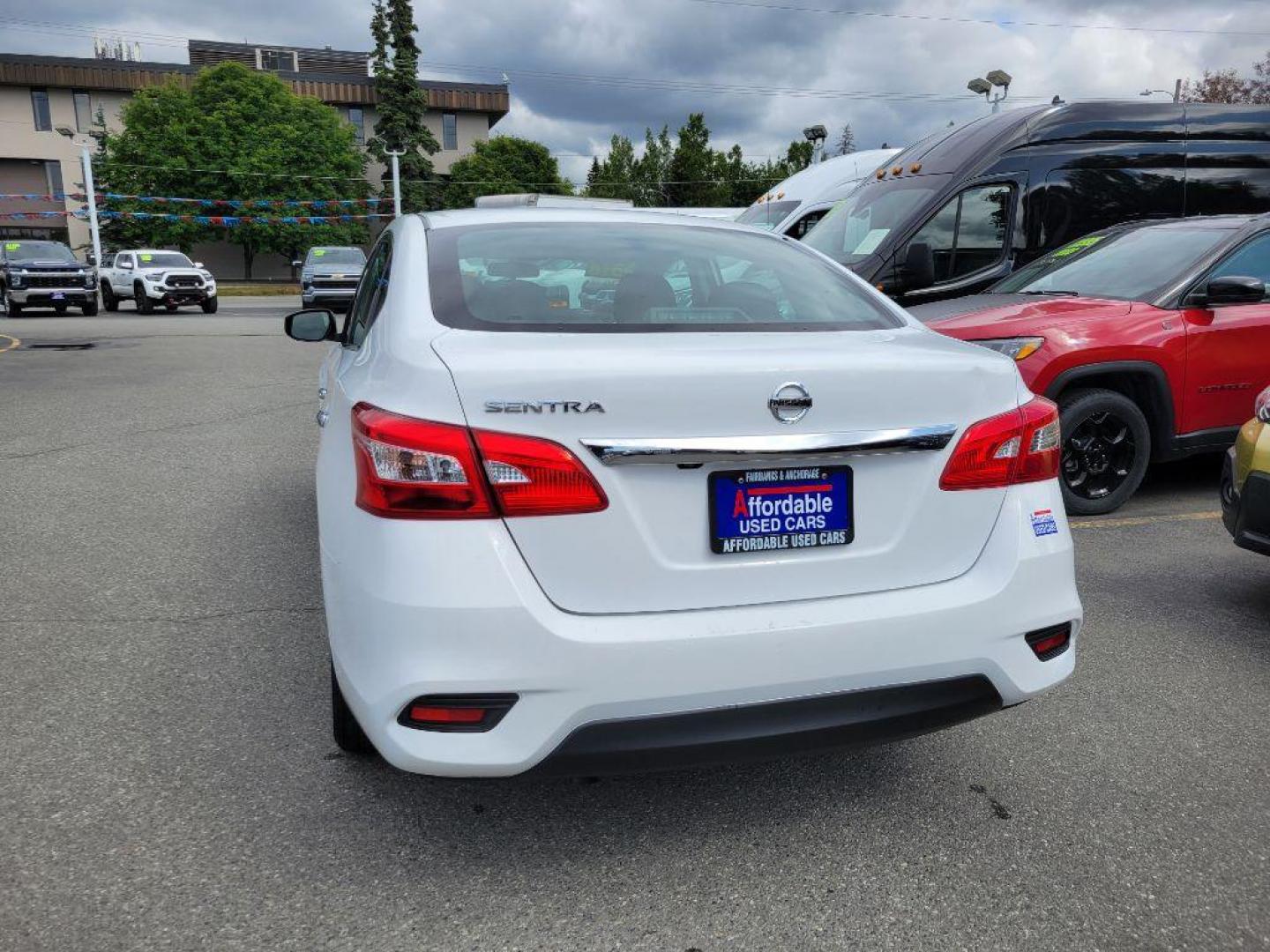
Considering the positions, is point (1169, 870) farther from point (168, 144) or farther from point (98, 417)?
point (168, 144)

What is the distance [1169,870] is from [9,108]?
69161 millimetres

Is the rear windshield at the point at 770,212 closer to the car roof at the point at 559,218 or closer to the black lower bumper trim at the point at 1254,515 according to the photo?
the black lower bumper trim at the point at 1254,515

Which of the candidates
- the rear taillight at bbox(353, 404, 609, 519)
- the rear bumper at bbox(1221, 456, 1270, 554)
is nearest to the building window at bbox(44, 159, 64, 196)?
the rear bumper at bbox(1221, 456, 1270, 554)

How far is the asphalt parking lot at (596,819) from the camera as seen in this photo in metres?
2.29

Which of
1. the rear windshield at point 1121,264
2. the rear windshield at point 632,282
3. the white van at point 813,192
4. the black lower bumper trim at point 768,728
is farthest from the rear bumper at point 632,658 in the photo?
the white van at point 813,192

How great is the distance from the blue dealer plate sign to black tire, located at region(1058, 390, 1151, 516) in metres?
3.89

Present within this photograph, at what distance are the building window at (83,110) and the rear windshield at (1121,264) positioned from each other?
6444 centimetres

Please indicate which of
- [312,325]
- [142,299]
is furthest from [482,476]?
[142,299]

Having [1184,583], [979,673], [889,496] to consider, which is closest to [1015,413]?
[889,496]

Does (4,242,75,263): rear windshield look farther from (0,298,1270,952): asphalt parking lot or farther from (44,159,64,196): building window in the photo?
(44,159,64,196): building window

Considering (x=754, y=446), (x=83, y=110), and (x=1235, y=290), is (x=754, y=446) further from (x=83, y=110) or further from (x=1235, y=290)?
(x=83, y=110)

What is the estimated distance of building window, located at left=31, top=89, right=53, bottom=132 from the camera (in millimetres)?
58344

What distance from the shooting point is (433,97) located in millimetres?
65062

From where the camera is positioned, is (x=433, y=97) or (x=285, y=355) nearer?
(x=285, y=355)
